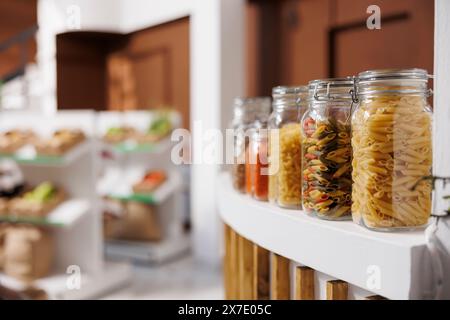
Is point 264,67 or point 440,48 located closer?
point 440,48

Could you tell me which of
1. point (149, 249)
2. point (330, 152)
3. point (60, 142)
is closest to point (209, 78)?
point (60, 142)

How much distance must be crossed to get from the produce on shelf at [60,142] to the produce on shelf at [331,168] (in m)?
2.25

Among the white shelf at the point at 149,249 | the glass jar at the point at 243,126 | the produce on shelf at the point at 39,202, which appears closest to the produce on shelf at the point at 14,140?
the produce on shelf at the point at 39,202

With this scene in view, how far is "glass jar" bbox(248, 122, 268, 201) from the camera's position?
40.9 inches

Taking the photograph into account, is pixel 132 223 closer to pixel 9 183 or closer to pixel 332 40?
pixel 9 183

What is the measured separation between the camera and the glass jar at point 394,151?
70 centimetres

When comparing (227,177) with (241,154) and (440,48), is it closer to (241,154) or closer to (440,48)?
(241,154)

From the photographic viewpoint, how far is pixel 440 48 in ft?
2.14

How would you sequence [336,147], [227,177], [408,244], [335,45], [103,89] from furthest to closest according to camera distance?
[103,89] < [335,45] < [227,177] < [336,147] < [408,244]

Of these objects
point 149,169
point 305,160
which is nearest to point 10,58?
point 149,169

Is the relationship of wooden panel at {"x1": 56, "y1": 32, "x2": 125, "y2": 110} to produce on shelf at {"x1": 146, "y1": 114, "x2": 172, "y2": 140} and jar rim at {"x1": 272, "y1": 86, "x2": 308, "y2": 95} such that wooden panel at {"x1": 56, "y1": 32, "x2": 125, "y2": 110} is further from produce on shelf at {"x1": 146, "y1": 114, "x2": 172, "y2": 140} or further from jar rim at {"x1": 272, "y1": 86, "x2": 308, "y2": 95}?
jar rim at {"x1": 272, "y1": 86, "x2": 308, "y2": 95}

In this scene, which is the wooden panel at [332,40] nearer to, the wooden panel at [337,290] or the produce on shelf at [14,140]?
the wooden panel at [337,290]
